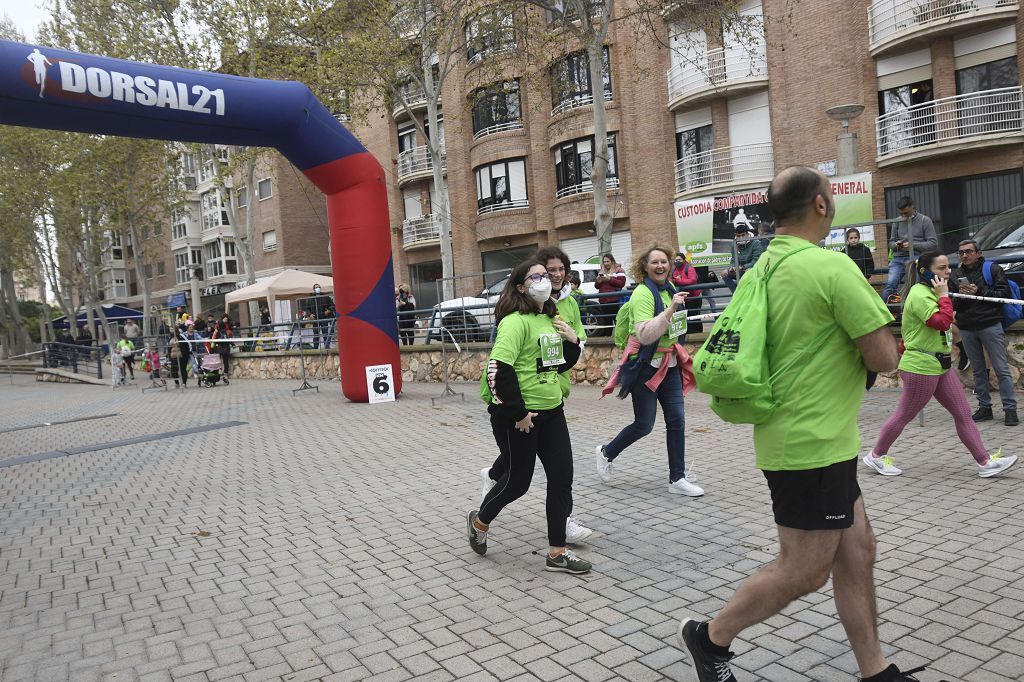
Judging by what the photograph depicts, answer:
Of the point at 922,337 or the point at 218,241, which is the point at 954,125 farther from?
the point at 218,241

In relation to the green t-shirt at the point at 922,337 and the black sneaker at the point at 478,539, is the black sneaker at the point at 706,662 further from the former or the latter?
the green t-shirt at the point at 922,337

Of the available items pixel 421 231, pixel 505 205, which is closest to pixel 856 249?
pixel 505 205

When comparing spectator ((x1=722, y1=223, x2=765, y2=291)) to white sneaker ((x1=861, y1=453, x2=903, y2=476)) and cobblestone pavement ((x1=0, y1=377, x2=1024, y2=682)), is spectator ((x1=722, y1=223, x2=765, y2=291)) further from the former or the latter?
white sneaker ((x1=861, y1=453, x2=903, y2=476))

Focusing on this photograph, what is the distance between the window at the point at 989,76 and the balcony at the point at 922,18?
108 cm

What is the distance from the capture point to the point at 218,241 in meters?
49.7

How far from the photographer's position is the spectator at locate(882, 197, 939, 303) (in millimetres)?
10250

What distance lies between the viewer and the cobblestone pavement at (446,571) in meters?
3.38

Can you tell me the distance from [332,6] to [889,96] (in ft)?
52.7

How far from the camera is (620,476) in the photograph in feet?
22.1

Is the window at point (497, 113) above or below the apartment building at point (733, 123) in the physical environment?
above

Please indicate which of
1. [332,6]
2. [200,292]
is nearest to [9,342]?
[200,292]

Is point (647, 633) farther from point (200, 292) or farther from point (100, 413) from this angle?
point (200, 292)

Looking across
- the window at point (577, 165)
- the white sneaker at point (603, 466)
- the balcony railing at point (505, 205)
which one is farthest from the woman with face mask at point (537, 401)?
the balcony railing at point (505, 205)

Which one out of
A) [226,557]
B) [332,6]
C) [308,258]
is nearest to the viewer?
[226,557]
